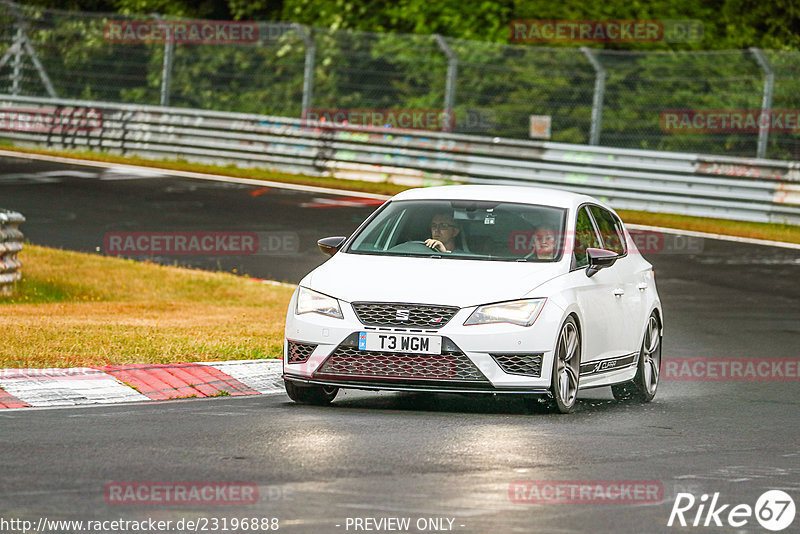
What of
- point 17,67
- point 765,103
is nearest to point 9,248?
point 765,103

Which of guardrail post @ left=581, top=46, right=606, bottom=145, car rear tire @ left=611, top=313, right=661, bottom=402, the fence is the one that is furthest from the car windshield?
guardrail post @ left=581, top=46, right=606, bottom=145

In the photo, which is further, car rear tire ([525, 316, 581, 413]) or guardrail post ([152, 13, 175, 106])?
guardrail post ([152, 13, 175, 106])

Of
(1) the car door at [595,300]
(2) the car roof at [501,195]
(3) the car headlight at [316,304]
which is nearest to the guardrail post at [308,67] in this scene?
(2) the car roof at [501,195]

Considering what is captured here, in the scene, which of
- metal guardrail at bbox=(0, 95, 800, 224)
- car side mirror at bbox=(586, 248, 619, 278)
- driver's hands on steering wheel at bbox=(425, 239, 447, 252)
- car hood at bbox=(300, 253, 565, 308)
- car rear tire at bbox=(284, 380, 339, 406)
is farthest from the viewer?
metal guardrail at bbox=(0, 95, 800, 224)

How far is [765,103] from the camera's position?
2616 cm

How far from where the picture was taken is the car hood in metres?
10.4

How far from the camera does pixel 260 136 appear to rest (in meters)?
31.0

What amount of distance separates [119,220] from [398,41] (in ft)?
28.9

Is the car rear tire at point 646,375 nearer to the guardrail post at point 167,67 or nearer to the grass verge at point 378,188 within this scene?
the grass verge at point 378,188

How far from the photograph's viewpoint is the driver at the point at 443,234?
37.4ft

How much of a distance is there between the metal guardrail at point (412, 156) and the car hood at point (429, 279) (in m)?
15.6

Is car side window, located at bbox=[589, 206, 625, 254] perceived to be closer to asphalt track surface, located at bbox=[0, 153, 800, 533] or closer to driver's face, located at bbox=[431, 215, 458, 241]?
asphalt track surface, located at bbox=[0, 153, 800, 533]

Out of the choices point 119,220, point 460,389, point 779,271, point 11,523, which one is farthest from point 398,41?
point 11,523

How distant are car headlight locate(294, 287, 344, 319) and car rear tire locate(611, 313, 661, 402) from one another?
284 cm
